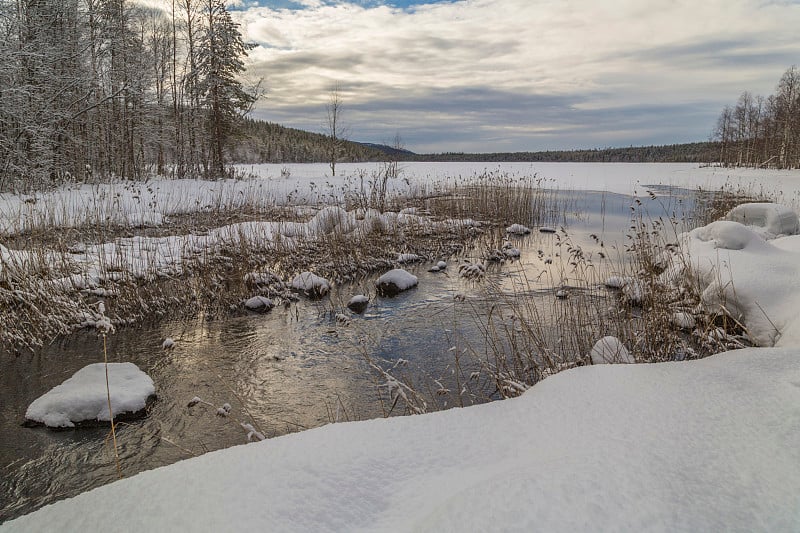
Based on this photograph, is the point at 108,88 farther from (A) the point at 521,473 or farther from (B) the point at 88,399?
(A) the point at 521,473

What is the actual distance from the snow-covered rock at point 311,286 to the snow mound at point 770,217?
26.8 feet

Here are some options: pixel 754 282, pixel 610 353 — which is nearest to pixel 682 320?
pixel 754 282

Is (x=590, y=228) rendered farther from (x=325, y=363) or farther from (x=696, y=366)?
(x=696, y=366)

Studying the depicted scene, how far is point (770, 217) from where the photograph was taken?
347 inches

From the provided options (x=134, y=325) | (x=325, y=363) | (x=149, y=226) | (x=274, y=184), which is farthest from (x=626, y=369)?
(x=274, y=184)

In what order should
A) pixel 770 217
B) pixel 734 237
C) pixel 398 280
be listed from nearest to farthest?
pixel 734 237 → pixel 398 280 → pixel 770 217

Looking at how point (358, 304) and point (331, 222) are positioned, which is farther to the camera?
point (331, 222)

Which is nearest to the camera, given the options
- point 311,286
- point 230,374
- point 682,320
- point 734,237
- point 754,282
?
point 754,282

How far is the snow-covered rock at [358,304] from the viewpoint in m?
6.77

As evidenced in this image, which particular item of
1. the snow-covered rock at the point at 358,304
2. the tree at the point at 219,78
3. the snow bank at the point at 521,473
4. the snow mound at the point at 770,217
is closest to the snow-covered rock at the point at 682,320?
the snow bank at the point at 521,473

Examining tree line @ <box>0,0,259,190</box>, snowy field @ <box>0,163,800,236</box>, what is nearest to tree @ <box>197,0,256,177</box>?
tree line @ <box>0,0,259,190</box>

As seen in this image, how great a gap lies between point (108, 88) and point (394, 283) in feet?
66.5

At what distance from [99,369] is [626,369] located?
4.33 metres

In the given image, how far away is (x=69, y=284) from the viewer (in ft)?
21.5
